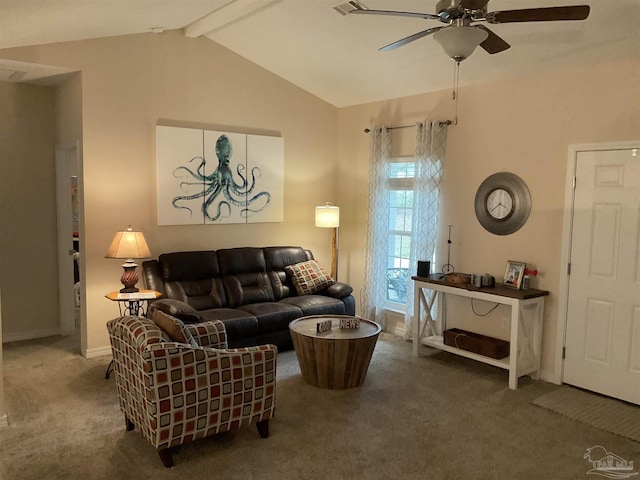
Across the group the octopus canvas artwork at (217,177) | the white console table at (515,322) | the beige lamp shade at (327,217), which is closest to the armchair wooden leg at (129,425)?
the octopus canvas artwork at (217,177)

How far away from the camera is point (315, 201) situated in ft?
21.3

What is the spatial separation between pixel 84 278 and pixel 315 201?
2.80m

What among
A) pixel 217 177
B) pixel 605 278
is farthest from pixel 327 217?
pixel 605 278

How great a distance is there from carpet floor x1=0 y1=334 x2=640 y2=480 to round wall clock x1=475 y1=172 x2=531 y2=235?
4.49 feet

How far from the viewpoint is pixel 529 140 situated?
457cm

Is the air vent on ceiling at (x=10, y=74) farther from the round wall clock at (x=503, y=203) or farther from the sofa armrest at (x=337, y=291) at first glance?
the round wall clock at (x=503, y=203)

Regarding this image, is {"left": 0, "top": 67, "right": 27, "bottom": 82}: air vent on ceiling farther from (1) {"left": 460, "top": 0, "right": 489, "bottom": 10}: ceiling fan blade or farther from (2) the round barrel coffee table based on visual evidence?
(1) {"left": 460, "top": 0, "right": 489, "bottom": 10}: ceiling fan blade

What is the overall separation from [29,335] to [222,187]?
8.34 feet

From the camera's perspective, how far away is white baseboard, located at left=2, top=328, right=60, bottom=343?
5344mm

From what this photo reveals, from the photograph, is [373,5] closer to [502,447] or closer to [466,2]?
[466,2]

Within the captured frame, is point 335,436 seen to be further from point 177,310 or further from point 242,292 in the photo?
point 242,292

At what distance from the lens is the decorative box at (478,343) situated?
4.52 metres

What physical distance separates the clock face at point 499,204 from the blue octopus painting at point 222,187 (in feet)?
8.18

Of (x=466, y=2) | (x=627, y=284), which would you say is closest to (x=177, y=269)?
(x=466, y=2)
